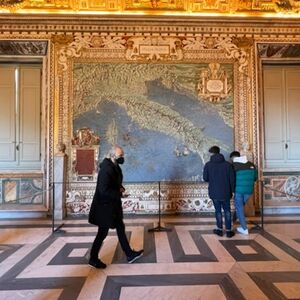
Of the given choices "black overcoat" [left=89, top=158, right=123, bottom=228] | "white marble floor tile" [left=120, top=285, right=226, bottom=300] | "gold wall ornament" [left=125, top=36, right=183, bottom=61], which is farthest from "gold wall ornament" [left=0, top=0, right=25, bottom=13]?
"white marble floor tile" [left=120, top=285, right=226, bottom=300]

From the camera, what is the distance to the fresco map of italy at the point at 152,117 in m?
8.50

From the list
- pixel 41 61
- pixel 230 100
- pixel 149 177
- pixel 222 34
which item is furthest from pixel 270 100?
pixel 41 61

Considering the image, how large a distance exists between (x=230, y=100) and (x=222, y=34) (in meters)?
1.76

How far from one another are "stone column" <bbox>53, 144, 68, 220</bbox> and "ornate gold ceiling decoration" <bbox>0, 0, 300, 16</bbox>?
3.67 metres

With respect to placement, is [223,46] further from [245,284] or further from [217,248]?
[245,284]

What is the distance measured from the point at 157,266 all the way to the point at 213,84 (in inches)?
217

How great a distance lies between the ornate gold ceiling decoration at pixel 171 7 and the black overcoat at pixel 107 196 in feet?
19.0

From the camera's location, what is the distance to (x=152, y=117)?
8547mm

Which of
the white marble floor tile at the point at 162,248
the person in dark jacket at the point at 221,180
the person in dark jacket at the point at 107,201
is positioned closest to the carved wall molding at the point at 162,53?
the person in dark jacket at the point at 221,180

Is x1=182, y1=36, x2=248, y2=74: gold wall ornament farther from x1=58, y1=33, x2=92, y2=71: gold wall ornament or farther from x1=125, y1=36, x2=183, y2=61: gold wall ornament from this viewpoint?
x1=58, y1=33, x2=92, y2=71: gold wall ornament

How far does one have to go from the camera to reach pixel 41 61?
9039 mm

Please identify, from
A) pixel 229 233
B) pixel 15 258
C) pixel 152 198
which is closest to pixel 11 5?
pixel 152 198

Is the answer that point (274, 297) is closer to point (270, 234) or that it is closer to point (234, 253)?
point (234, 253)

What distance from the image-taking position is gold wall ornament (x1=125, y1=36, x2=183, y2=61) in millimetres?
8609
